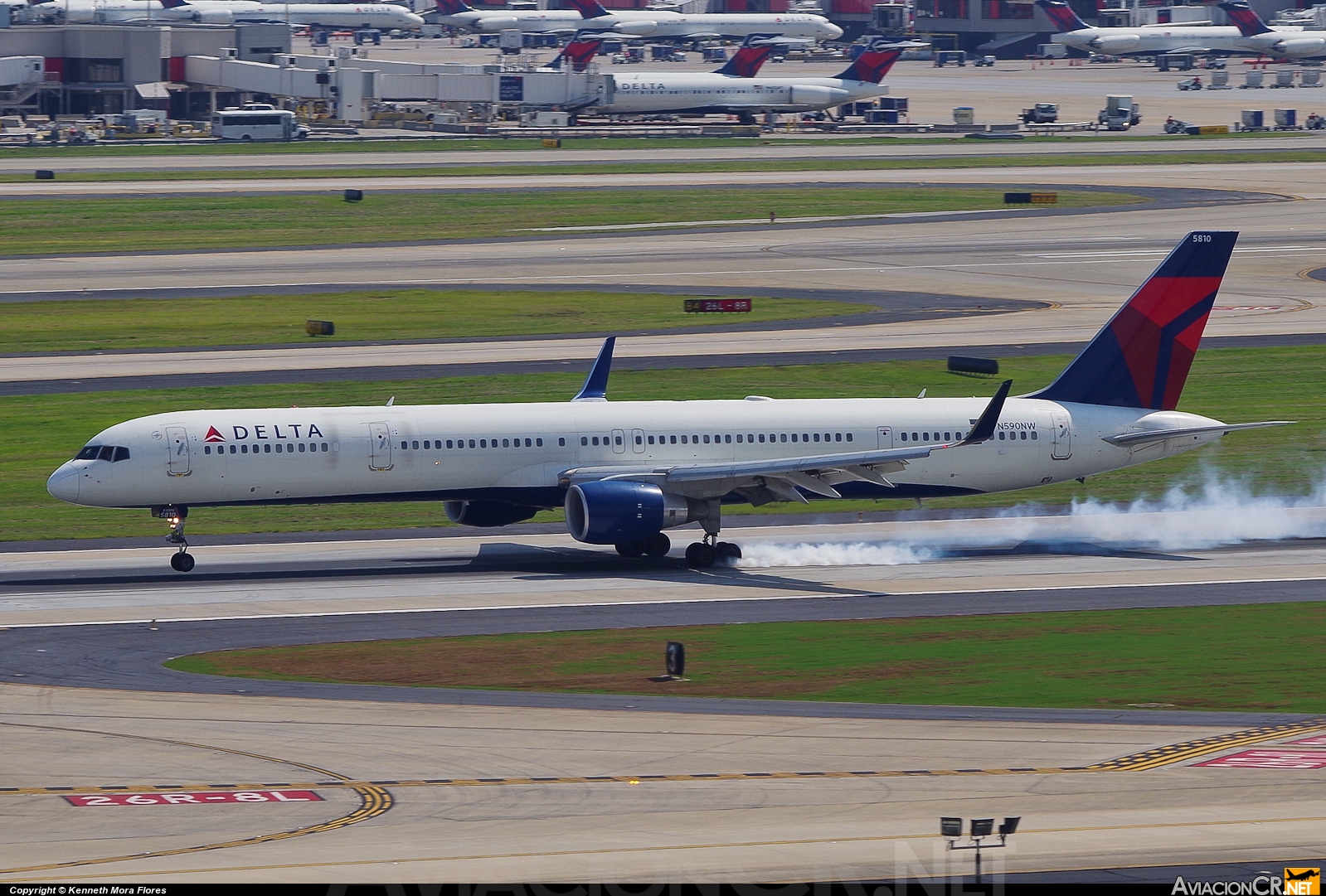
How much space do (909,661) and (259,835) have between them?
58.2ft

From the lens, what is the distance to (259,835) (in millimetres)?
28344

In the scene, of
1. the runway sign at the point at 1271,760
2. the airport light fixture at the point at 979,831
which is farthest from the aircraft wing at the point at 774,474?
the airport light fixture at the point at 979,831

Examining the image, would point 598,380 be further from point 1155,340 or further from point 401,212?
point 401,212

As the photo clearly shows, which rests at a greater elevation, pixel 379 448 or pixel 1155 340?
pixel 1155 340

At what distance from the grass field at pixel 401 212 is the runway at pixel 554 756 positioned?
72.5 meters

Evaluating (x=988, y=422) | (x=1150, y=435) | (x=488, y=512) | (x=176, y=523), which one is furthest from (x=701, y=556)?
(x=176, y=523)

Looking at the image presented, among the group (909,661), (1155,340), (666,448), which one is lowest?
(909,661)

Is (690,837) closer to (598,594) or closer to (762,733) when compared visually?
(762,733)

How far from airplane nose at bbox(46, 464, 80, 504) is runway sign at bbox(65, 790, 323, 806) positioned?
21739mm

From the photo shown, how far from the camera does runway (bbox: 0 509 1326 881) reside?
2714 cm

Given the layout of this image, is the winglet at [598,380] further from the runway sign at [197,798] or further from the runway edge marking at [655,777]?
the runway sign at [197,798]

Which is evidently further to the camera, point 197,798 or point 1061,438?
point 1061,438

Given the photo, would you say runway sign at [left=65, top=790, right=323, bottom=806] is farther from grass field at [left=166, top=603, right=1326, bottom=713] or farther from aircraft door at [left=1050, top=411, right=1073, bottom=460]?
aircraft door at [left=1050, top=411, right=1073, bottom=460]

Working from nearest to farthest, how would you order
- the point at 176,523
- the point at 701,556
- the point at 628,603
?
1. the point at 628,603
2. the point at 176,523
3. the point at 701,556
